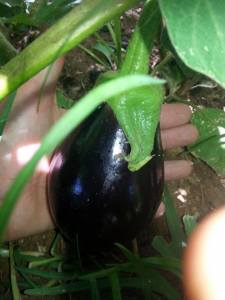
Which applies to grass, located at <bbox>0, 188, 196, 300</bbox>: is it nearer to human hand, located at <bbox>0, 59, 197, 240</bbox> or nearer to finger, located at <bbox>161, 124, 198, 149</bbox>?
human hand, located at <bbox>0, 59, 197, 240</bbox>

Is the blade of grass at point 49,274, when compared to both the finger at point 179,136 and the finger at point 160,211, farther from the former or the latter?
the finger at point 179,136

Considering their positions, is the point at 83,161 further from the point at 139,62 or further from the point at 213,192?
the point at 213,192

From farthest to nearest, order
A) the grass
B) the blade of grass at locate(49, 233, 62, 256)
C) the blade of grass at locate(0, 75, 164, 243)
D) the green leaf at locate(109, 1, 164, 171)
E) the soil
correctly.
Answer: the soil
the blade of grass at locate(49, 233, 62, 256)
the grass
the green leaf at locate(109, 1, 164, 171)
the blade of grass at locate(0, 75, 164, 243)

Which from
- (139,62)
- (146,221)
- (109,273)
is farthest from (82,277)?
(139,62)

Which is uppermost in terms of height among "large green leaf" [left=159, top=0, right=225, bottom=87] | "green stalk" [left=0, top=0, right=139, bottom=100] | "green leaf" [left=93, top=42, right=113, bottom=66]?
"green stalk" [left=0, top=0, right=139, bottom=100]

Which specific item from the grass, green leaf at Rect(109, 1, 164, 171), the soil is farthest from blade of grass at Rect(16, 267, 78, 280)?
green leaf at Rect(109, 1, 164, 171)

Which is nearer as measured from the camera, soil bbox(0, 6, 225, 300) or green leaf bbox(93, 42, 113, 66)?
soil bbox(0, 6, 225, 300)

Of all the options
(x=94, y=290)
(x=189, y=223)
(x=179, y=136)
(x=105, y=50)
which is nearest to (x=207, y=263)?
(x=94, y=290)
